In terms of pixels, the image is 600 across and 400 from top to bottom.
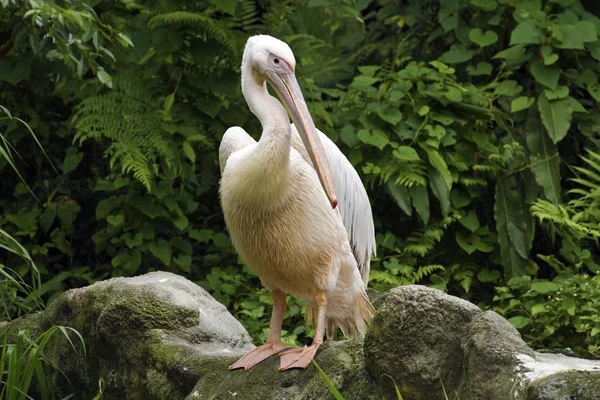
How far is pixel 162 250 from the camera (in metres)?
5.73

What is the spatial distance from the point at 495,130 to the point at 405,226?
0.99 m

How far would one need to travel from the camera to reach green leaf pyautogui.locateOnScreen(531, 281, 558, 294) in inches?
200

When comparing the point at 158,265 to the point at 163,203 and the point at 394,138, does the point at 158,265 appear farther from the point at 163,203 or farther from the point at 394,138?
the point at 394,138

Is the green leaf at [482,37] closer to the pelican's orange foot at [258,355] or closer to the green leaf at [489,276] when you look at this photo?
the green leaf at [489,276]

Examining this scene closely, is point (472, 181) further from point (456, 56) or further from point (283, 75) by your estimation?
point (283, 75)

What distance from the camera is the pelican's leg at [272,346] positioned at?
11.4ft

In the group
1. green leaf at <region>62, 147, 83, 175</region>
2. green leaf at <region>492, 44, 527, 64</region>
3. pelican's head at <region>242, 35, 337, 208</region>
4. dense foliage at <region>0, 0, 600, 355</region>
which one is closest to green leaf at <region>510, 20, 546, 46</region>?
dense foliage at <region>0, 0, 600, 355</region>

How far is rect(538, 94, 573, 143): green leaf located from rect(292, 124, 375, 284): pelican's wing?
193 centimetres

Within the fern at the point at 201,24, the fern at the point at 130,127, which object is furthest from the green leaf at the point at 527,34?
the fern at the point at 130,127

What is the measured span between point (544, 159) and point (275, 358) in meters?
3.03

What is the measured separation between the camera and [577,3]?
6.11 m

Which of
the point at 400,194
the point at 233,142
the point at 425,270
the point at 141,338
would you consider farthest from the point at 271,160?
the point at 400,194

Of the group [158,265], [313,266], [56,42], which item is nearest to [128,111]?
[158,265]

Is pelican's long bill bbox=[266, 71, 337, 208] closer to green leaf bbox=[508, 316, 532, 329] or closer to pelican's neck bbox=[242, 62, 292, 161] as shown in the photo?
pelican's neck bbox=[242, 62, 292, 161]
